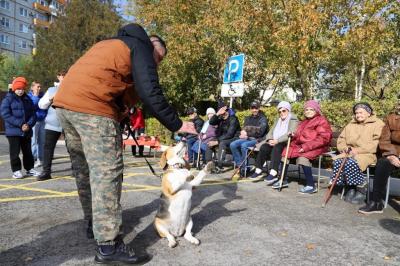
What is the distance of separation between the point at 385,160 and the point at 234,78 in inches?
215

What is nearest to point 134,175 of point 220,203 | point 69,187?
point 69,187

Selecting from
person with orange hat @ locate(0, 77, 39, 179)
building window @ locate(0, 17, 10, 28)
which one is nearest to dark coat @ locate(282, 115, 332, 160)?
person with orange hat @ locate(0, 77, 39, 179)

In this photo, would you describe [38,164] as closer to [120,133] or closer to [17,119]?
[17,119]

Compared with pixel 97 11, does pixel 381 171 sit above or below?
below

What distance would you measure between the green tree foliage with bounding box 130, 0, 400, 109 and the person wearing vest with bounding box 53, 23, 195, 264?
31.3ft

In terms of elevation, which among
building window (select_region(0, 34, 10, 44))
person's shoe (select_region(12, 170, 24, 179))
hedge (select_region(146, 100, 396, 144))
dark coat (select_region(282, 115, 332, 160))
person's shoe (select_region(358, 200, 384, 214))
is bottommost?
person's shoe (select_region(12, 170, 24, 179))

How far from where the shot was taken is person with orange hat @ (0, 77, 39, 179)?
293 inches

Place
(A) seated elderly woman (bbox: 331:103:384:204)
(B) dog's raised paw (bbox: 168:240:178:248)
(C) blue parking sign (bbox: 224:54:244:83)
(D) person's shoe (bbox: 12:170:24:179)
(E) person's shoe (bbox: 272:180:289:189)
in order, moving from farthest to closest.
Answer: (C) blue parking sign (bbox: 224:54:244:83) → (D) person's shoe (bbox: 12:170:24:179) → (E) person's shoe (bbox: 272:180:289:189) → (A) seated elderly woman (bbox: 331:103:384:204) → (B) dog's raised paw (bbox: 168:240:178:248)

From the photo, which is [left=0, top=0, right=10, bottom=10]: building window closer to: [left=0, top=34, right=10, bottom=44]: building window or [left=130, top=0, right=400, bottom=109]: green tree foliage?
[left=0, top=34, right=10, bottom=44]: building window

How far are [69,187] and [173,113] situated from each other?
12.9ft

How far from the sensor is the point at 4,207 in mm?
5188

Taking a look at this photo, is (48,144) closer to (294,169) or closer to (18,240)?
(18,240)

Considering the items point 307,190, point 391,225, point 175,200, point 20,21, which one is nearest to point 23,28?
point 20,21

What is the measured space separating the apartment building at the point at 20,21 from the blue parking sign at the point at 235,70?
59.1 metres
